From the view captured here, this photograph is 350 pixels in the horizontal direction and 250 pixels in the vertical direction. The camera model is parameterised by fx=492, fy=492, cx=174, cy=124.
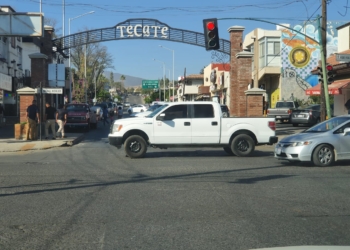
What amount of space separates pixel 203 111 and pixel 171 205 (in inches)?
330

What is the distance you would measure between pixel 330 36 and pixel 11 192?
4137 cm

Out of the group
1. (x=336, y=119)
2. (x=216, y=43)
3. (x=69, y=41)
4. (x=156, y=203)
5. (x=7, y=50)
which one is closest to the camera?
(x=156, y=203)

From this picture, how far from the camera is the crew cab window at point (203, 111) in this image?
16703 millimetres

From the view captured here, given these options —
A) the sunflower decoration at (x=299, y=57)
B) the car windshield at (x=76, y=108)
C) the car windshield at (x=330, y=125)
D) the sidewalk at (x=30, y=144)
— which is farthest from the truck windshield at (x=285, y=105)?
the car windshield at (x=330, y=125)

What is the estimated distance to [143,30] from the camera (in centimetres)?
3005

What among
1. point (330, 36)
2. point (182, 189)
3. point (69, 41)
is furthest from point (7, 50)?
point (182, 189)

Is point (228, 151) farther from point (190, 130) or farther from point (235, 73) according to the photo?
point (235, 73)

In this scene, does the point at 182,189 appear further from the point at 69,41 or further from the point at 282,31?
the point at 282,31

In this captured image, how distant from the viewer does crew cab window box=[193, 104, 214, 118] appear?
54.8ft

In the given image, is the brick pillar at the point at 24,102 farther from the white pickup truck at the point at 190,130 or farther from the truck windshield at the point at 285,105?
the truck windshield at the point at 285,105

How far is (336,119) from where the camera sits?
599 inches

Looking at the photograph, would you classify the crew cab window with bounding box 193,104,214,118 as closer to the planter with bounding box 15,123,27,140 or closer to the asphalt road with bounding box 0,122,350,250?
the asphalt road with bounding box 0,122,350,250

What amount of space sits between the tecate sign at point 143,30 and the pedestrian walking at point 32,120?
9.60 m

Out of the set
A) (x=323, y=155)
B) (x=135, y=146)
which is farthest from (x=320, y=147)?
(x=135, y=146)
